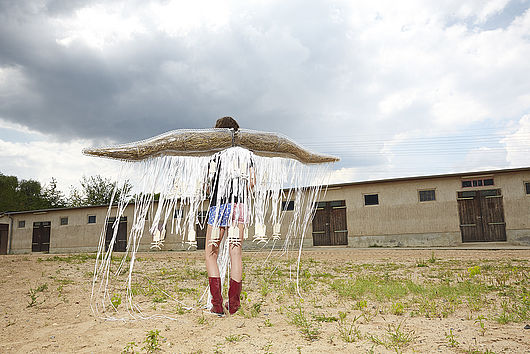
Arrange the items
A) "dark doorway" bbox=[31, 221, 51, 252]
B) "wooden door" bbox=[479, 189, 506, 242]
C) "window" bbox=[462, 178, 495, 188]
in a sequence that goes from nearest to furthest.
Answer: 1. "wooden door" bbox=[479, 189, 506, 242]
2. "window" bbox=[462, 178, 495, 188]
3. "dark doorway" bbox=[31, 221, 51, 252]

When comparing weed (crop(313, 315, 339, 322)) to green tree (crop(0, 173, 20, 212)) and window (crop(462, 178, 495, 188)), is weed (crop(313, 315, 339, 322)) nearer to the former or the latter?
window (crop(462, 178, 495, 188))

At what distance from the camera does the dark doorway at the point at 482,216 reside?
13984mm

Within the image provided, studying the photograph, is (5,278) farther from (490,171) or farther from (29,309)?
(490,171)

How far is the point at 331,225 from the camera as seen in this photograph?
16562 millimetres

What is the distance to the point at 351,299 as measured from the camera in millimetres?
3680

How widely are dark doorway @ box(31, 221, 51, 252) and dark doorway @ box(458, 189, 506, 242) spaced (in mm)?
23889

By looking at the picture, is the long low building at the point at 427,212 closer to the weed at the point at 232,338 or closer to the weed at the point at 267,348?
the weed at the point at 232,338

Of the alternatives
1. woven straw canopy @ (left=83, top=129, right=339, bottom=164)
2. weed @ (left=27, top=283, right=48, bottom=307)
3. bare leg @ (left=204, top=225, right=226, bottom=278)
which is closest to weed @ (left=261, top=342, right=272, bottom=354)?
bare leg @ (left=204, top=225, right=226, bottom=278)

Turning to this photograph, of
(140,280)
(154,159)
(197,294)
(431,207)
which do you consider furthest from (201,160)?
(431,207)

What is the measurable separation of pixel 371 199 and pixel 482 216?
4436 millimetres

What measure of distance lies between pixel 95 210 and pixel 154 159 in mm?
20168

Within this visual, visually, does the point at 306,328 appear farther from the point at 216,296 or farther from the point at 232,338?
the point at 216,296

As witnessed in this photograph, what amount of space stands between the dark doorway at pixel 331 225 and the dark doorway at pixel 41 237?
57.7 feet

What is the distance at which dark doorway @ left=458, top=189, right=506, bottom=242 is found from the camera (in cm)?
1398
